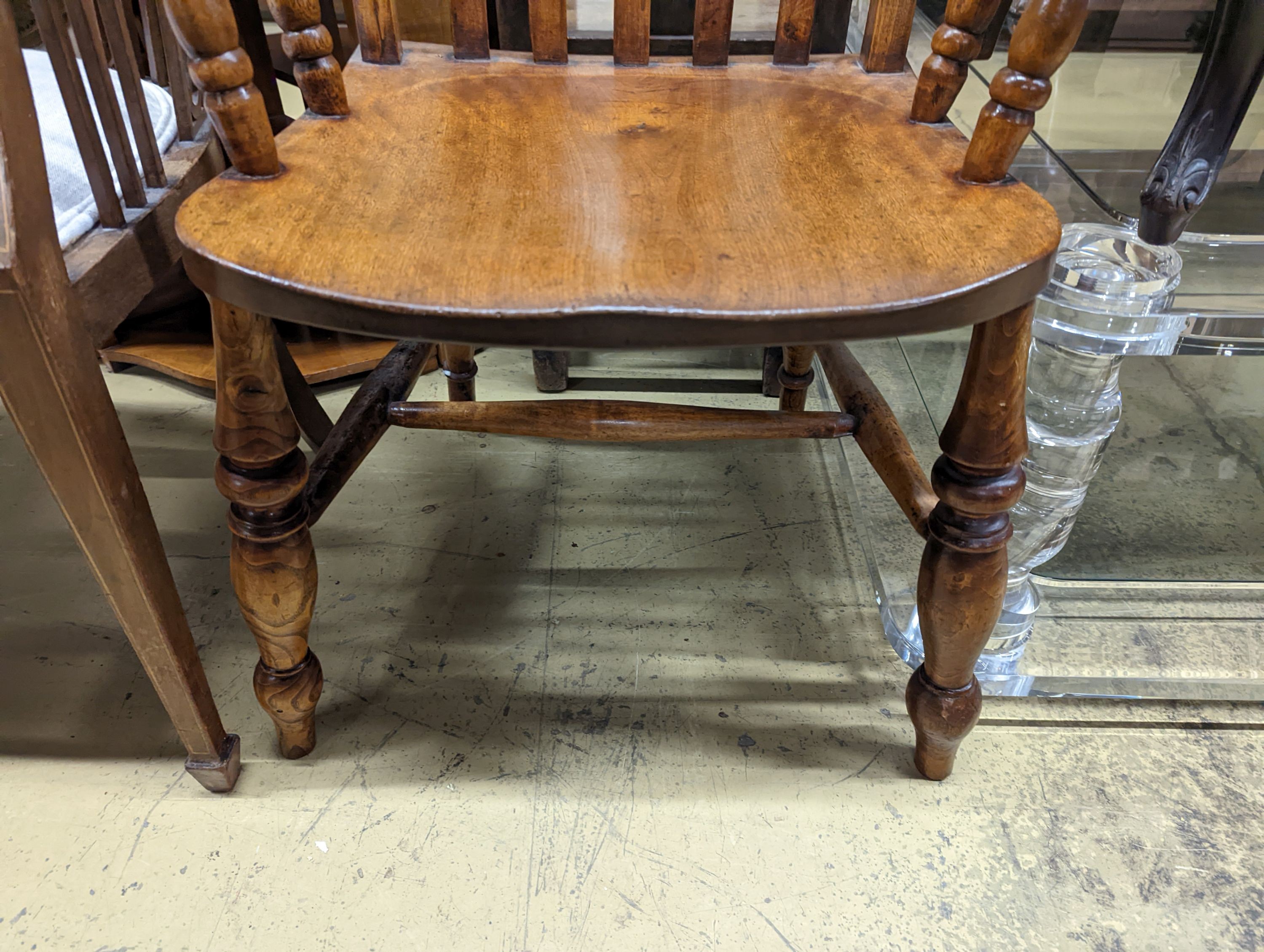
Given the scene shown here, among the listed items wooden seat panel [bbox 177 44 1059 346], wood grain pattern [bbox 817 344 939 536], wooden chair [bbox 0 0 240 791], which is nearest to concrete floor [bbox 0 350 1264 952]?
wooden chair [bbox 0 0 240 791]

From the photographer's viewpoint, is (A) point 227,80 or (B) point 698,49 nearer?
(A) point 227,80

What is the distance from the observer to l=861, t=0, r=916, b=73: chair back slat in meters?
0.81

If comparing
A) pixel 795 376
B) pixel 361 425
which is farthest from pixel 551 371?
pixel 361 425

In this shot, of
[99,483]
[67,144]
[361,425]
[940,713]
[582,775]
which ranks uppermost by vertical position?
[67,144]

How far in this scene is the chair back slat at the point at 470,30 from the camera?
833 mm

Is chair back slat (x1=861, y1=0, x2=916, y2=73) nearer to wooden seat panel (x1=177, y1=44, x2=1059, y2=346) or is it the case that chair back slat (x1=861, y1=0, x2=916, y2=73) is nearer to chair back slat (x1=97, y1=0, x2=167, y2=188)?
wooden seat panel (x1=177, y1=44, x2=1059, y2=346)

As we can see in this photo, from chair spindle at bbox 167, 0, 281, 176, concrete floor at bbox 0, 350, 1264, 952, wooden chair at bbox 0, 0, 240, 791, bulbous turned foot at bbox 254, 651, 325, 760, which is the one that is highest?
chair spindle at bbox 167, 0, 281, 176

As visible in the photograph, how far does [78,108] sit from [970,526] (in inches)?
26.1

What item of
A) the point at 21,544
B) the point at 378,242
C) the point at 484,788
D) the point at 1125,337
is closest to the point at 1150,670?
the point at 1125,337

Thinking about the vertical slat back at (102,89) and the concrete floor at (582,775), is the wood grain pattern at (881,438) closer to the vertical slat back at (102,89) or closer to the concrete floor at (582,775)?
the concrete floor at (582,775)

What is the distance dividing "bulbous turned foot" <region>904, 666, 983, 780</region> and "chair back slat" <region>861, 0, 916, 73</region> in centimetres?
55

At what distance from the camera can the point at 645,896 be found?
27.9 inches

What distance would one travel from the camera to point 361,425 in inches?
33.1

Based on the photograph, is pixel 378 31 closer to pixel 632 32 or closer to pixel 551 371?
pixel 632 32
